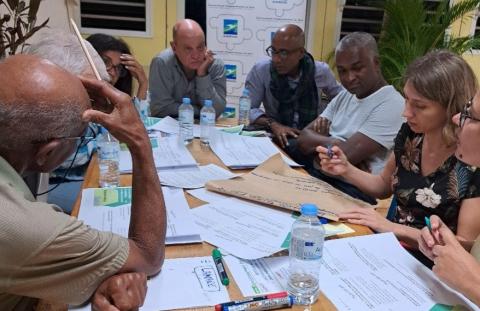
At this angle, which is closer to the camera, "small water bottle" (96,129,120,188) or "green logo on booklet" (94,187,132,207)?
"green logo on booklet" (94,187,132,207)

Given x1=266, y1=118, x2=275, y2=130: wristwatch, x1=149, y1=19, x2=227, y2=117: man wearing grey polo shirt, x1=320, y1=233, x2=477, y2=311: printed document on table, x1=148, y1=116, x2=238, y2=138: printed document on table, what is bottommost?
x1=266, y1=118, x2=275, y2=130: wristwatch

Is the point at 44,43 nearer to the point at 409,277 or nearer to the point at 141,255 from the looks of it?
the point at 141,255

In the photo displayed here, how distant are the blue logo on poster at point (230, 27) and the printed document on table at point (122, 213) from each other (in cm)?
271

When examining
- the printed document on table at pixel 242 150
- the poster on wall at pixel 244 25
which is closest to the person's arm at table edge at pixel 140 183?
the printed document on table at pixel 242 150

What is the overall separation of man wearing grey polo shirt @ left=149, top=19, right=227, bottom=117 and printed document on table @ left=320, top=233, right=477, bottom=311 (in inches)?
64.2

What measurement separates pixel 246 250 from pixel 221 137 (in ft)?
3.51

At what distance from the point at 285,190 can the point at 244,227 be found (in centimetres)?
29

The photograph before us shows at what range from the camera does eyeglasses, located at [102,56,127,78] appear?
7.48ft

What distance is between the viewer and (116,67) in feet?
7.68

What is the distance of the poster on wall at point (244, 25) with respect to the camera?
380 centimetres

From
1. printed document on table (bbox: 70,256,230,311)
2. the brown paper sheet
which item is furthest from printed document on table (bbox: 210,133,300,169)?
printed document on table (bbox: 70,256,230,311)

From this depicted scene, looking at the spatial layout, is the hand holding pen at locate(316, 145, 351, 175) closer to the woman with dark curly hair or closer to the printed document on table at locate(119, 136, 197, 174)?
the printed document on table at locate(119, 136, 197, 174)

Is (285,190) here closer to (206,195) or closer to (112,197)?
(206,195)

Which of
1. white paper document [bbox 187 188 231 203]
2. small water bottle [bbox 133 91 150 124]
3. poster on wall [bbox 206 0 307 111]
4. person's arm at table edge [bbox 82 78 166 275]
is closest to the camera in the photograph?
person's arm at table edge [bbox 82 78 166 275]
